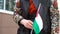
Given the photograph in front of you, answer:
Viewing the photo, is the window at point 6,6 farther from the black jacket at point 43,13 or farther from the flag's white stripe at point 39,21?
the flag's white stripe at point 39,21

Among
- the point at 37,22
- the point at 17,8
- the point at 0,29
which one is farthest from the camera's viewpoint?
the point at 0,29

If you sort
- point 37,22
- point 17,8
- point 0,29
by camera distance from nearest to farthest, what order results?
point 37,22, point 17,8, point 0,29

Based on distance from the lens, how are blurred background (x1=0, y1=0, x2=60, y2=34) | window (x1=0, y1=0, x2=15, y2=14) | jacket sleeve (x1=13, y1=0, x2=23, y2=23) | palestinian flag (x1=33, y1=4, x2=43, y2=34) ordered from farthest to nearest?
window (x1=0, y1=0, x2=15, y2=14) → blurred background (x1=0, y1=0, x2=60, y2=34) → jacket sleeve (x1=13, y1=0, x2=23, y2=23) → palestinian flag (x1=33, y1=4, x2=43, y2=34)

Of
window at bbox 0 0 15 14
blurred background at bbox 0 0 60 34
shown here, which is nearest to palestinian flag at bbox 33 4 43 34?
blurred background at bbox 0 0 60 34

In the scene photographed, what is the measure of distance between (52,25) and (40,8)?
0.18 metres

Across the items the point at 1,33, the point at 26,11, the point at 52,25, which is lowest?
the point at 1,33

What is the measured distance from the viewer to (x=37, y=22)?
181 cm

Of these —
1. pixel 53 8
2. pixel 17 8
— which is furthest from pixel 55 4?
pixel 17 8

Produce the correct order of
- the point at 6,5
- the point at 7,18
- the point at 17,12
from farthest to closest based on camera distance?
the point at 6,5 → the point at 7,18 → the point at 17,12

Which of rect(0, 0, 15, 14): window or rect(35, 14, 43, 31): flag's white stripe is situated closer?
rect(35, 14, 43, 31): flag's white stripe

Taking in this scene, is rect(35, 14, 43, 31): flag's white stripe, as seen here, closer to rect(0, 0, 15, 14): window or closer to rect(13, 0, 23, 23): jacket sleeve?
rect(13, 0, 23, 23): jacket sleeve

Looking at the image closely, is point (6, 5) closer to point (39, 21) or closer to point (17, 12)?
point (17, 12)

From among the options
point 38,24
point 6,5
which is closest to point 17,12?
point 38,24

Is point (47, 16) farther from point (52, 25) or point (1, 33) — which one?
point (1, 33)
